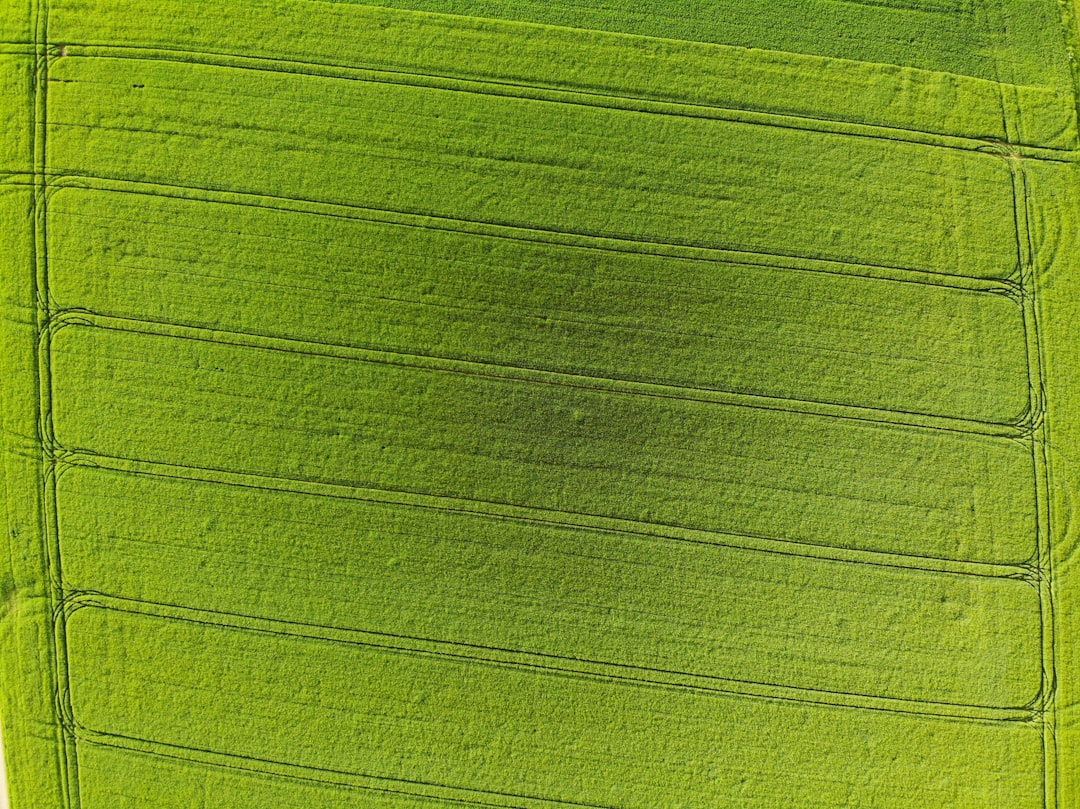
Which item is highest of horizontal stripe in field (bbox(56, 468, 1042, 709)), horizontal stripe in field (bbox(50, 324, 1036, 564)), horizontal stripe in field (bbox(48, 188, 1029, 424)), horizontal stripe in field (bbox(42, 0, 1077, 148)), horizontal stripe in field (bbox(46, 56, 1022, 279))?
horizontal stripe in field (bbox(42, 0, 1077, 148))

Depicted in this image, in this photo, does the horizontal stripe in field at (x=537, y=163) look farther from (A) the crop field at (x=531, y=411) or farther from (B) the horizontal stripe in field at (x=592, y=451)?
(B) the horizontal stripe in field at (x=592, y=451)

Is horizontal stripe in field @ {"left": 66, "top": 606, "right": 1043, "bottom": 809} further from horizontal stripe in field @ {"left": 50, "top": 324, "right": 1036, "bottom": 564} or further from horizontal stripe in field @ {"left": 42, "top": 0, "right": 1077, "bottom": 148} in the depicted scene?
horizontal stripe in field @ {"left": 42, "top": 0, "right": 1077, "bottom": 148}

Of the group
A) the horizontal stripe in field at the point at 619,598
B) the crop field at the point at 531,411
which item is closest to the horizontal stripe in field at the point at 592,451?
the crop field at the point at 531,411

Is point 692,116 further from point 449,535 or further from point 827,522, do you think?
point 449,535

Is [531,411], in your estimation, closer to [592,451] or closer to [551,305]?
[592,451]

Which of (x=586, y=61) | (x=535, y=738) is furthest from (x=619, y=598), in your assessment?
(x=586, y=61)

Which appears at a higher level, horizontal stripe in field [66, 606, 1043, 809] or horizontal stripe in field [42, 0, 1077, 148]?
horizontal stripe in field [42, 0, 1077, 148]

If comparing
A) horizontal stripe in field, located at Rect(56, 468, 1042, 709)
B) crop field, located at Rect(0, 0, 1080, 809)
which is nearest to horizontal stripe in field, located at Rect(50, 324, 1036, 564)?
crop field, located at Rect(0, 0, 1080, 809)
